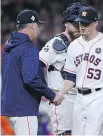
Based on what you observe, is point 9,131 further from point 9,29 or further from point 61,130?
point 9,29

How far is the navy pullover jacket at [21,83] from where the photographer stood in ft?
19.1

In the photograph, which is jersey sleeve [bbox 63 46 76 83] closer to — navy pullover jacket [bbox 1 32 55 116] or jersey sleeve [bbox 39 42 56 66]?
jersey sleeve [bbox 39 42 56 66]

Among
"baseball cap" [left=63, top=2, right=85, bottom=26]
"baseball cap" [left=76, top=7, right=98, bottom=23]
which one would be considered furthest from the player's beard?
"baseball cap" [left=76, top=7, right=98, bottom=23]

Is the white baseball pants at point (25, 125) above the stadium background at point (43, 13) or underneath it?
underneath

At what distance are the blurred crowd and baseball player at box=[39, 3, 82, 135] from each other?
6542 mm

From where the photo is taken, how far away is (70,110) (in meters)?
6.75

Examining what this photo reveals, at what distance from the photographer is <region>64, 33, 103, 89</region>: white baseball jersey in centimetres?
605

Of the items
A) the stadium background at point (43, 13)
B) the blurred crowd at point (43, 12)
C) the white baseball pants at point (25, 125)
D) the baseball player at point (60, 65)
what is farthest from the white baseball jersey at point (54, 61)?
the blurred crowd at point (43, 12)

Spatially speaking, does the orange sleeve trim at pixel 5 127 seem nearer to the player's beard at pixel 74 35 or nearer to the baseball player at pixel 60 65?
the baseball player at pixel 60 65

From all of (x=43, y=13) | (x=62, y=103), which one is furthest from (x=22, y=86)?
(x=43, y=13)

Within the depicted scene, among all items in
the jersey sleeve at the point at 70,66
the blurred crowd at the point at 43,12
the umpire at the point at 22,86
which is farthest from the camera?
the blurred crowd at the point at 43,12

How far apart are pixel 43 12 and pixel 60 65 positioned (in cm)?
838

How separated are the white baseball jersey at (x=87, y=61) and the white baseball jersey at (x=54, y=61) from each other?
312 millimetres

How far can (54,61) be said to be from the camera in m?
6.66
